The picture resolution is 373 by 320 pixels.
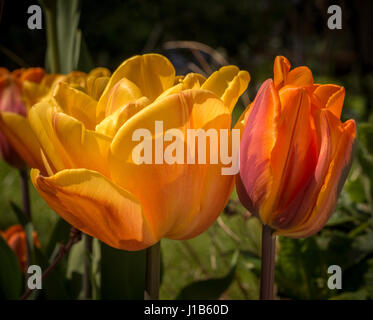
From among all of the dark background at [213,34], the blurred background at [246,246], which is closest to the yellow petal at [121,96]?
the blurred background at [246,246]

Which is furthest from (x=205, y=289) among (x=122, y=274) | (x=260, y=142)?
(x=260, y=142)

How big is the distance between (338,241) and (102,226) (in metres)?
0.26

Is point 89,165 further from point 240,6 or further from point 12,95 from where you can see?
point 240,6

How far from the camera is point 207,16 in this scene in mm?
2963

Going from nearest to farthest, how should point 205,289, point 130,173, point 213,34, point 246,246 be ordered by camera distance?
point 130,173 → point 205,289 → point 246,246 → point 213,34

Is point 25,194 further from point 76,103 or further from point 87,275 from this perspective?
point 76,103

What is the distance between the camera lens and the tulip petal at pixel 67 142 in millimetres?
216

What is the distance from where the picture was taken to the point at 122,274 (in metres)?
0.36

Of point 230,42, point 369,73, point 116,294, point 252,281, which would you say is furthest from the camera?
point 230,42

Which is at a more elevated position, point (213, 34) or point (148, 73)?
point (213, 34)

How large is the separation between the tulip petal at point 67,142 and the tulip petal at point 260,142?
0.06 meters

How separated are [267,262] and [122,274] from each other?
0.49 ft

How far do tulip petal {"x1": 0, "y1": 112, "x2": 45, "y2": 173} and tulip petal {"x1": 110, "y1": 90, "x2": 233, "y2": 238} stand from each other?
8cm

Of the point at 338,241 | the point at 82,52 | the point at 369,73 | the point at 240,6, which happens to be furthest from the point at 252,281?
the point at 240,6
